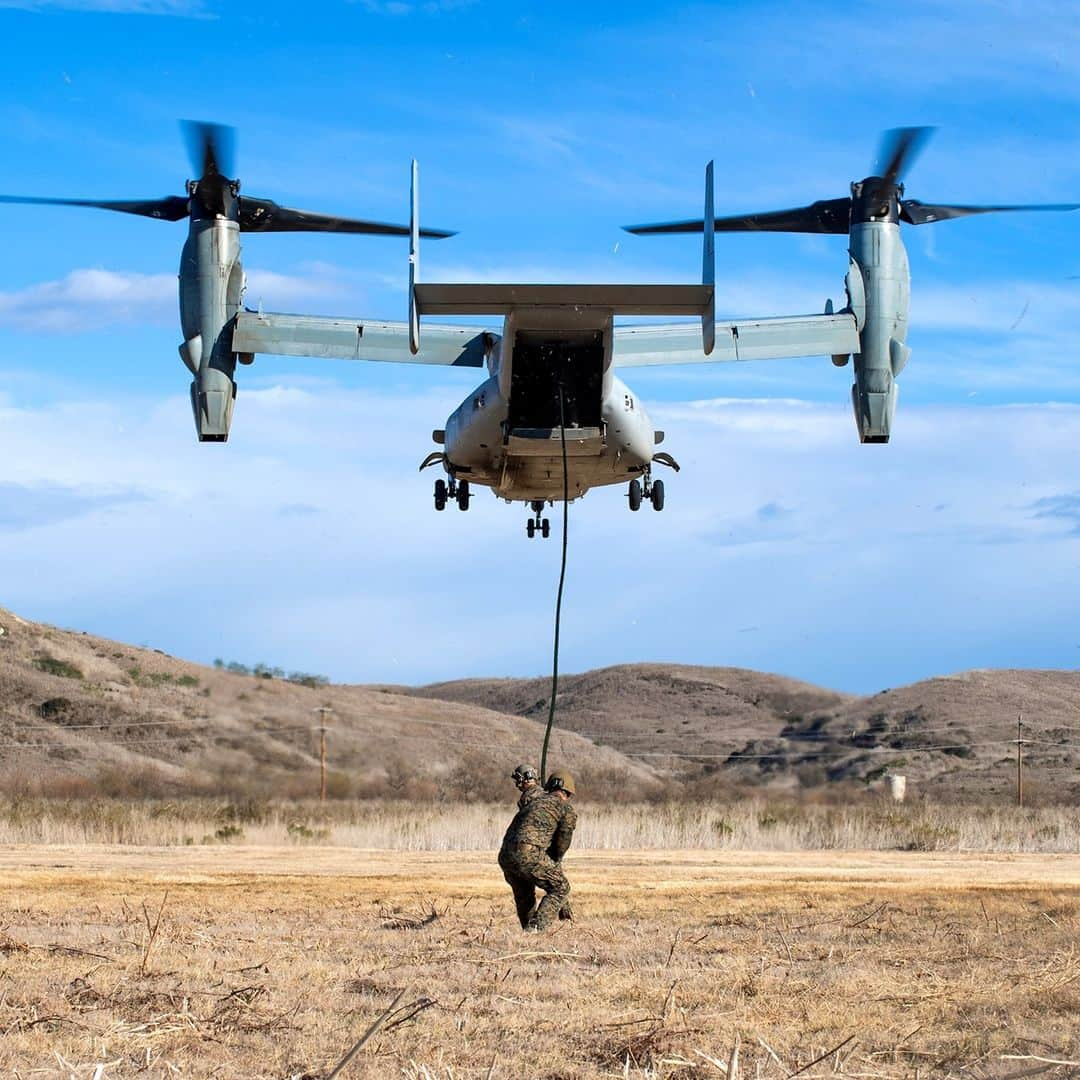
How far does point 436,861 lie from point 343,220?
→ 32.9ft

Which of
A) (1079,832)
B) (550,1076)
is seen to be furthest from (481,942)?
(1079,832)

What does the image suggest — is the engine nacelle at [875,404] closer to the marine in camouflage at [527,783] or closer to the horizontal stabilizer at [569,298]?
the horizontal stabilizer at [569,298]

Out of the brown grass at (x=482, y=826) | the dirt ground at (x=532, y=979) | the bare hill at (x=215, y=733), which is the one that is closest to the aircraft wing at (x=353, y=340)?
the dirt ground at (x=532, y=979)

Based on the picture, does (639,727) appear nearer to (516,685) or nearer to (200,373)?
(516,685)

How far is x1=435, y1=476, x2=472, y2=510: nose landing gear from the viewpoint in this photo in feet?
80.8

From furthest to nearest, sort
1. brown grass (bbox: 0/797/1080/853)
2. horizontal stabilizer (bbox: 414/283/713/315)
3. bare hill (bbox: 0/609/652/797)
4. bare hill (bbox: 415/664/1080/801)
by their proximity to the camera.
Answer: bare hill (bbox: 415/664/1080/801) → bare hill (bbox: 0/609/652/797) → brown grass (bbox: 0/797/1080/853) → horizontal stabilizer (bbox: 414/283/713/315)

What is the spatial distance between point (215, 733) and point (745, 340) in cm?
2466

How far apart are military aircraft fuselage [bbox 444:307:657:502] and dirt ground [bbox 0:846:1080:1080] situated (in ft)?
18.1

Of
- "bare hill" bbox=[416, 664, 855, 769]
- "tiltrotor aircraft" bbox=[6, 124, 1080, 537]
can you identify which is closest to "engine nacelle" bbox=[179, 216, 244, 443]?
"tiltrotor aircraft" bbox=[6, 124, 1080, 537]

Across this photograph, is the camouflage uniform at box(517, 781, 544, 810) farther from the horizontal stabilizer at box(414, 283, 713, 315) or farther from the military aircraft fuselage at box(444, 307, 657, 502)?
the military aircraft fuselage at box(444, 307, 657, 502)

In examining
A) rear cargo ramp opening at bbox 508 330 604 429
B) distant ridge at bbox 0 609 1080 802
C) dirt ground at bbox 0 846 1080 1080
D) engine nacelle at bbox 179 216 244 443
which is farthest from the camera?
distant ridge at bbox 0 609 1080 802

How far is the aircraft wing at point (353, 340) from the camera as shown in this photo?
75.2 ft

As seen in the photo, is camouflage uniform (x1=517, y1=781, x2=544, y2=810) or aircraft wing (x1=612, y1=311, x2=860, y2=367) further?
aircraft wing (x1=612, y1=311, x2=860, y2=367)

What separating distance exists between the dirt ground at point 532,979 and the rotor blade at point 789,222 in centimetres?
1012
